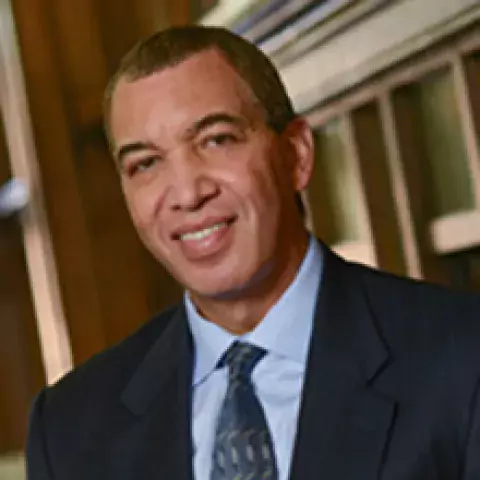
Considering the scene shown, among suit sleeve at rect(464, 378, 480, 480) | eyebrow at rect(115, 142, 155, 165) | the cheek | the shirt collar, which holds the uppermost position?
eyebrow at rect(115, 142, 155, 165)

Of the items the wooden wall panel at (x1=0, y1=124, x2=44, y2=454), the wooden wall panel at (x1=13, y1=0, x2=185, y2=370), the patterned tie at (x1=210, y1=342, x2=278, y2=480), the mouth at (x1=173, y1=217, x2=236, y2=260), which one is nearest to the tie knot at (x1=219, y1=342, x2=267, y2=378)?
the patterned tie at (x1=210, y1=342, x2=278, y2=480)

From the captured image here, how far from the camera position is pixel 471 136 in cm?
97

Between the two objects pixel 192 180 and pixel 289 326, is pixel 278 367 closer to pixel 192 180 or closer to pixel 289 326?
pixel 289 326

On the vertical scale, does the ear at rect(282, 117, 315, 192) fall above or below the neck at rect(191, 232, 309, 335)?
above

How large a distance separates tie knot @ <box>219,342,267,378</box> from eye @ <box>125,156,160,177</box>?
0.20 m

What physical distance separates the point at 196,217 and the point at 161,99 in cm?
12

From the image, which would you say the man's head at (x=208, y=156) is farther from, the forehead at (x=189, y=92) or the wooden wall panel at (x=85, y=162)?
the wooden wall panel at (x=85, y=162)

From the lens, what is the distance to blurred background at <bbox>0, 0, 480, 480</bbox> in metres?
1.02

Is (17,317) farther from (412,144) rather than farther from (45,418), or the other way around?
(412,144)

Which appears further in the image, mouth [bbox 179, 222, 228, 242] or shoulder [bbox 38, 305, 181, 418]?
shoulder [bbox 38, 305, 181, 418]

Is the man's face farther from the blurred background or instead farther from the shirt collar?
the blurred background

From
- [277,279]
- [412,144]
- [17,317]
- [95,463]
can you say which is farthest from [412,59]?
[17,317]

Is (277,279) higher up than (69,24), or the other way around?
(69,24)

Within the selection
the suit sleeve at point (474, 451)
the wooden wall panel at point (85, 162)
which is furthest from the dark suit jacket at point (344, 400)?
the wooden wall panel at point (85, 162)
